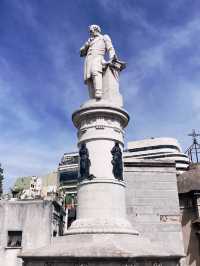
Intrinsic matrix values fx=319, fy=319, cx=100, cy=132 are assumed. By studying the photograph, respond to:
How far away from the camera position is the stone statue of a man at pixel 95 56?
38.2ft

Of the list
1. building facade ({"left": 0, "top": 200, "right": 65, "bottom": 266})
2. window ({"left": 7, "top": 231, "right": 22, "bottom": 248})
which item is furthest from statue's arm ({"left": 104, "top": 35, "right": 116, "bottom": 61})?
window ({"left": 7, "top": 231, "right": 22, "bottom": 248})

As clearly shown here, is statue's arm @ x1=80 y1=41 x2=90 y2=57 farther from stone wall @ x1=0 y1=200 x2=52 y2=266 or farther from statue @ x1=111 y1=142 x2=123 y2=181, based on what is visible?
stone wall @ x1=0 y1=200 x2=52 y2=266

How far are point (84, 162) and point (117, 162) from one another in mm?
1096

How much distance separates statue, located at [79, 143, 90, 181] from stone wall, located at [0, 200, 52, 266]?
12341 millimetres

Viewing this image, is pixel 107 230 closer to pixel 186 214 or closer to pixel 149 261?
pixel 149 261

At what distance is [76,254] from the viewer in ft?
26.1

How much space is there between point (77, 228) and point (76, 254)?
1.66 metres

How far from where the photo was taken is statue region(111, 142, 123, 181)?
10492 mm

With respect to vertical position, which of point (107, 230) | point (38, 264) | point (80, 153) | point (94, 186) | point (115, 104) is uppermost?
point (115, 104)

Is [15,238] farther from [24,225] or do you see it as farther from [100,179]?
[100,179]

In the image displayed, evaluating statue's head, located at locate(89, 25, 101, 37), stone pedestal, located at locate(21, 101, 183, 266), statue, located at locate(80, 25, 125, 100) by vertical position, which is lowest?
stone pedestal, located at locate(21, 101, 183, 266)

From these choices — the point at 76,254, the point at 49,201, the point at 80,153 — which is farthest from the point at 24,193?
the point at 76,254

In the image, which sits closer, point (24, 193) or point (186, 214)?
point (186, 214)

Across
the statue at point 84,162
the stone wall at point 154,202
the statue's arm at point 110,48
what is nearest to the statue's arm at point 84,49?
the statue's arm at point 110,48
